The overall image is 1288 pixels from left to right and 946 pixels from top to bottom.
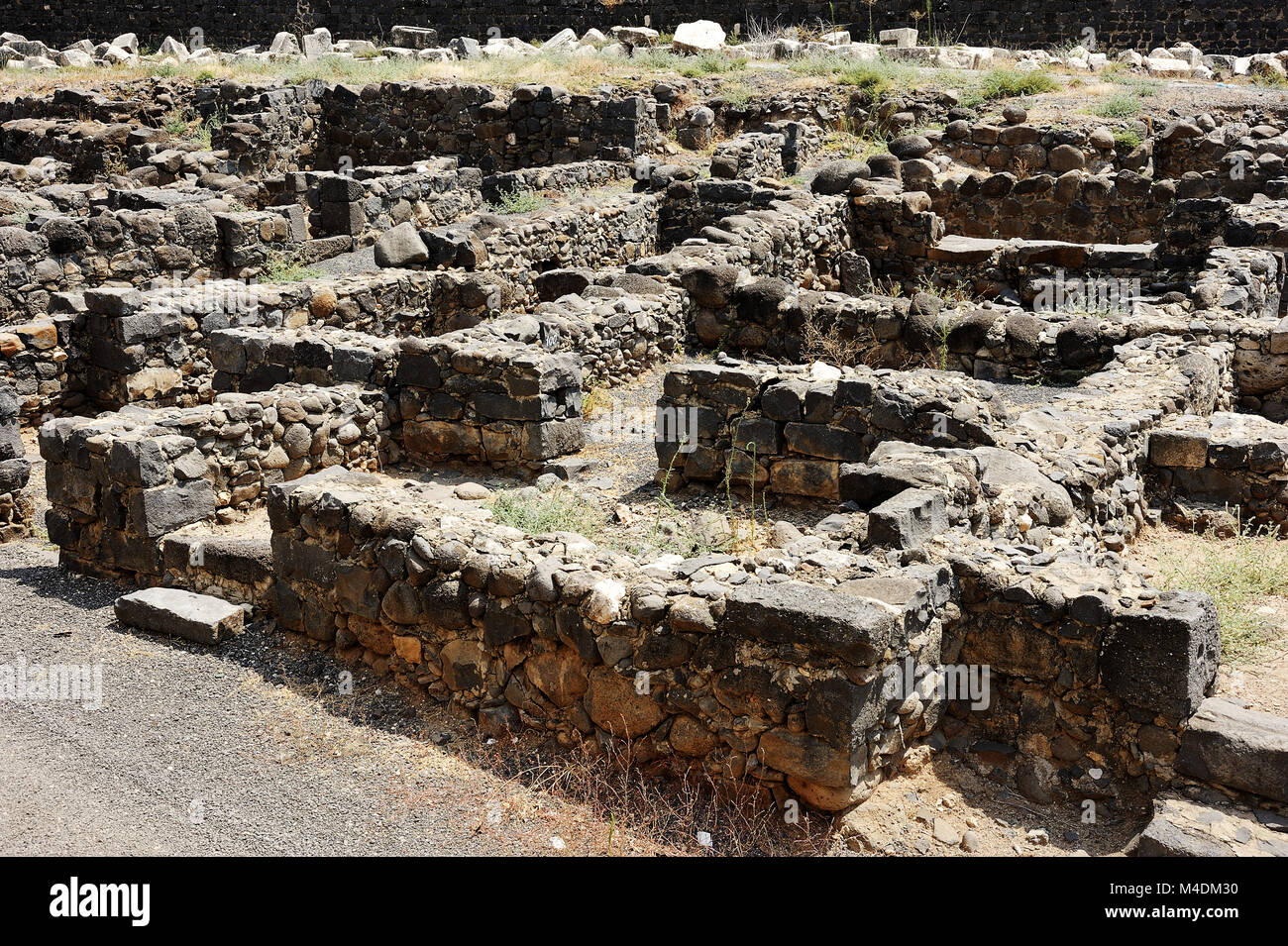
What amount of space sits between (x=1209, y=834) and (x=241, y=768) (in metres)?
4.31

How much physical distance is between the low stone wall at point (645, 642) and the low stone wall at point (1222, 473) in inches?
162

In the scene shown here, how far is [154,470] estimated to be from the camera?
779cm

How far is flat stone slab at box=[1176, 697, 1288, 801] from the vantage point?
477 centimetres

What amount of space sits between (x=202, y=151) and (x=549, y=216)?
911 cm

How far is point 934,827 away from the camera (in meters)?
5.16

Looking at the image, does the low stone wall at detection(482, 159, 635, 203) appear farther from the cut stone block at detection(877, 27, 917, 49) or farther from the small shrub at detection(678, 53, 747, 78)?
the cut stone block at detection(877, 27, 917, 49)

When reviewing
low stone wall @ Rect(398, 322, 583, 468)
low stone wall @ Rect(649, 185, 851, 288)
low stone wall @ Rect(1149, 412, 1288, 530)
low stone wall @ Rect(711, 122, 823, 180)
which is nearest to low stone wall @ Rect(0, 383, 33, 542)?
low stone wall @ Rect(398, 322, 583, 468)

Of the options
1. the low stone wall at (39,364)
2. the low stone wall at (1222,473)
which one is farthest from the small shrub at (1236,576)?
the low stone wall at (39,364)

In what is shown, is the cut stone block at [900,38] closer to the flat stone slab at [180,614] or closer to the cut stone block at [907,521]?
the cut stone block at [907,521]

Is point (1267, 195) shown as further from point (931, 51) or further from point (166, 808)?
point (166, 808)

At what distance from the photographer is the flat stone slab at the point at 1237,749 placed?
188 inches

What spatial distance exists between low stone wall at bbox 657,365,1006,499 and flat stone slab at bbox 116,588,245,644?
137 inches

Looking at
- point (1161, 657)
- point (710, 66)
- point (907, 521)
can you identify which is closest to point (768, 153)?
point (710, 66)

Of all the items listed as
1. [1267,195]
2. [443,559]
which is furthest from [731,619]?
[1267,195]
